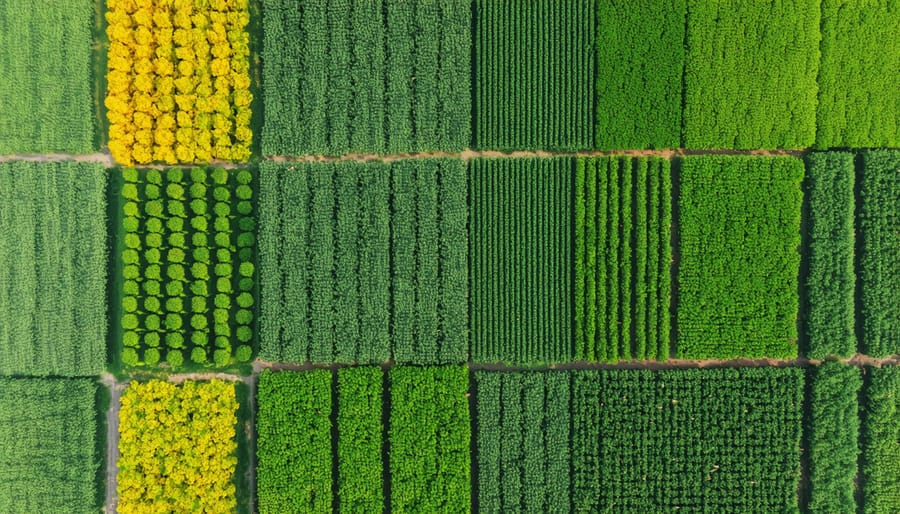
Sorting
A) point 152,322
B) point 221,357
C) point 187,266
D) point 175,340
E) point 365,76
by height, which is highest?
point 365,76

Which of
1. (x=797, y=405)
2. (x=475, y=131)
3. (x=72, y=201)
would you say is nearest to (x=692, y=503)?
(x=797, y=405)

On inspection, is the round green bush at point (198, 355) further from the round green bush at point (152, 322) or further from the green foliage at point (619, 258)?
the green foliage at point (619, 258)

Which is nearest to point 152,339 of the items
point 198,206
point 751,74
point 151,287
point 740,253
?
point 151,287

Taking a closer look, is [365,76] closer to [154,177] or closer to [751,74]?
[154,177]

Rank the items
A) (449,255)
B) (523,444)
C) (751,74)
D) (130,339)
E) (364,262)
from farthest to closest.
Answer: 1. (751,74)
2. (364,262)
3. (449,255)
4. (523,444)
5. (130,339)

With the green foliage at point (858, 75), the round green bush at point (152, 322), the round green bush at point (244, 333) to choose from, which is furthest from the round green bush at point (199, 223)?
the green foliage at point (858, 75)

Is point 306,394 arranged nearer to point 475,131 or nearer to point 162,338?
point 162,338
